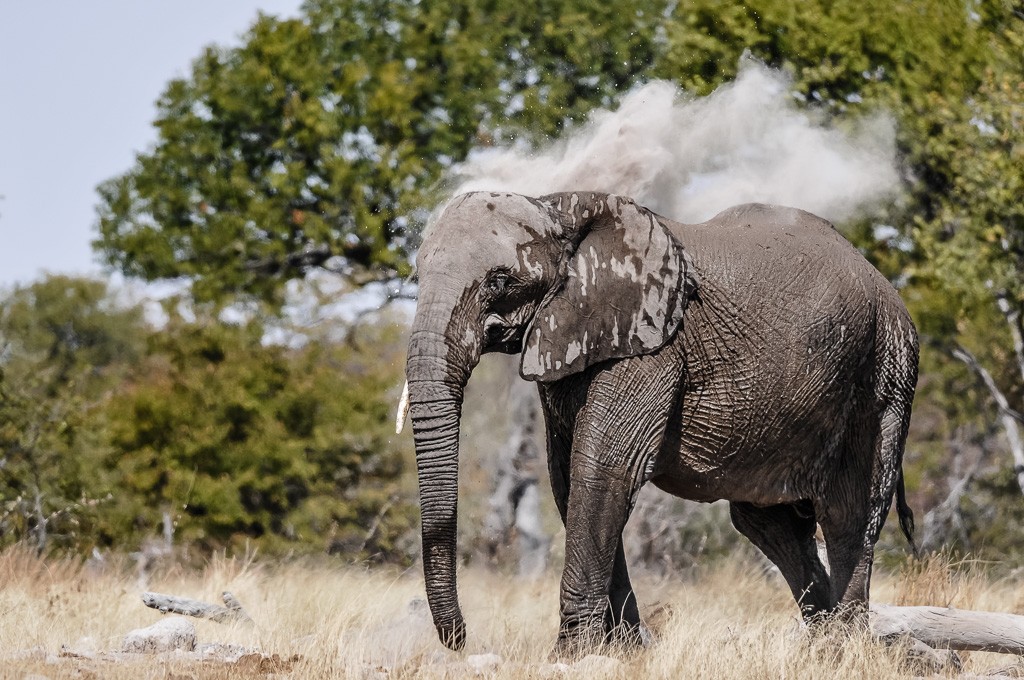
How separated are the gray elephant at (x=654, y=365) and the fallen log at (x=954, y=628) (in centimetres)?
29

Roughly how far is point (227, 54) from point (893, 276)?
36.5ft

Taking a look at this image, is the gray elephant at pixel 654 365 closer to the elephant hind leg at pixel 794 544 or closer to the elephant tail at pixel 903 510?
the elephant hind leg at pixel 794 544

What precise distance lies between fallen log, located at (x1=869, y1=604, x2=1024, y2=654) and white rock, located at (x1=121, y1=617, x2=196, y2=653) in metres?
3.94

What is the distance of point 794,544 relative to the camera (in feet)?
29.5

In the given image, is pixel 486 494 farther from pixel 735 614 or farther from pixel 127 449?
pixel 735 614

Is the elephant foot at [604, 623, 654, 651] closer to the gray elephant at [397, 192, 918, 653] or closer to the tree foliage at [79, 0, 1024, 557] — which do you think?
the gray elephant at [397, 192, 918, 653]

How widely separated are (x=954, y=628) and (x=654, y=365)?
2.86 m

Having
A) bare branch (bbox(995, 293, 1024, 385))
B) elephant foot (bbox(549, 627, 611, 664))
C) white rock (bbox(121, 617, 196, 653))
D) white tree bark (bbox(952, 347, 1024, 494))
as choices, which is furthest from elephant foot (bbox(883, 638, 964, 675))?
white tree bark (bbox(952, 347, 1024, 494))

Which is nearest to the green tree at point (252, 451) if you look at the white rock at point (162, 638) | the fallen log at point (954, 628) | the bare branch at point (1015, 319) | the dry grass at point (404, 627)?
the dry grass at point (404, 627)

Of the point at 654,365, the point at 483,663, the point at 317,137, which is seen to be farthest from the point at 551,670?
the point at 317,137

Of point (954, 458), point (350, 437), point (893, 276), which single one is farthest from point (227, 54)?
point (954, 458)

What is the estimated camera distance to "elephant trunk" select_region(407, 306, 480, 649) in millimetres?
6836

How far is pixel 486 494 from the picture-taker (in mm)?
22562

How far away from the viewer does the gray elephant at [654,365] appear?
7.00 meters
